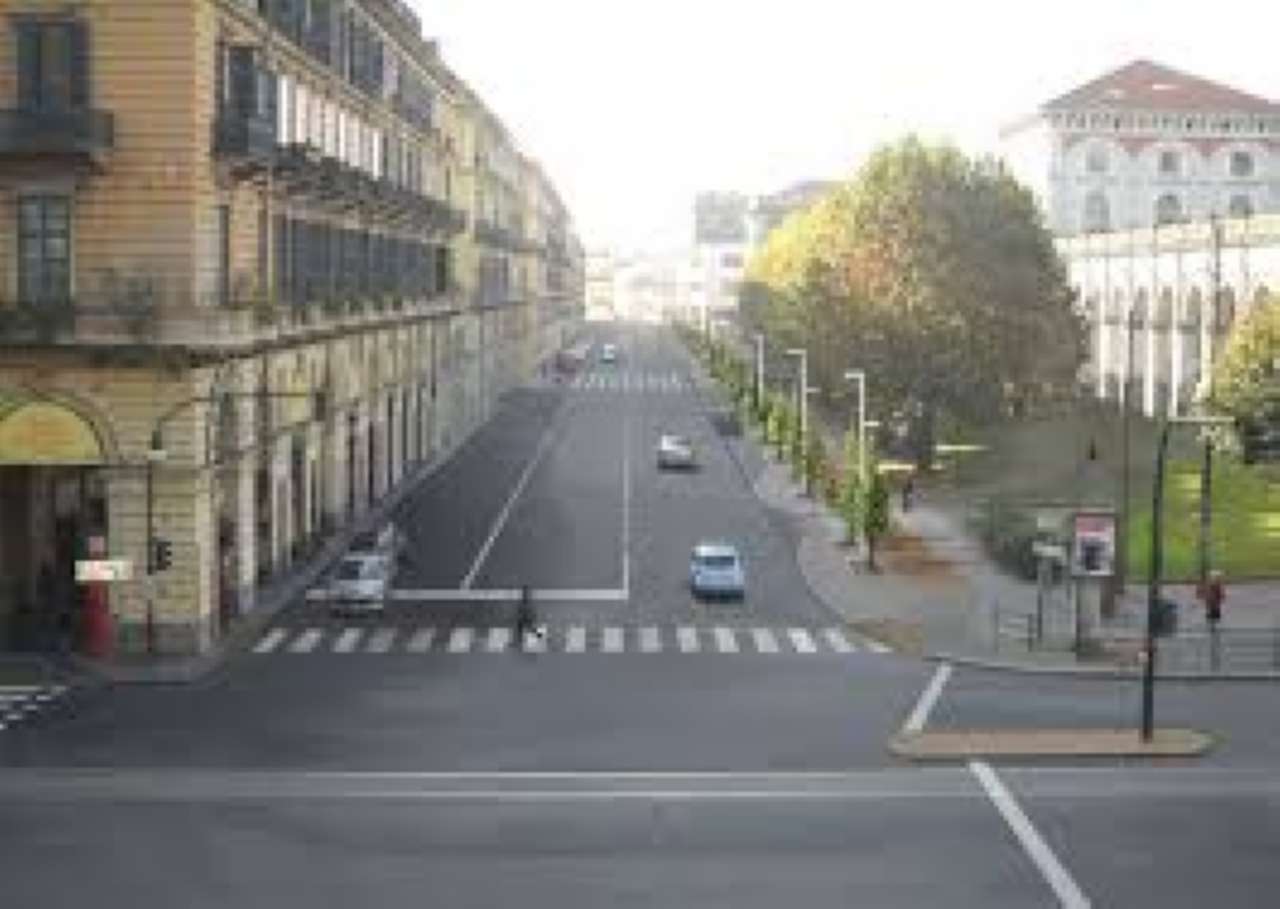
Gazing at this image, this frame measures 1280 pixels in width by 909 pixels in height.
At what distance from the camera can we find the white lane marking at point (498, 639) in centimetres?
5812

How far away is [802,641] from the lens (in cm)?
6000

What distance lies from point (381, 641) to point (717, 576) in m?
12.7

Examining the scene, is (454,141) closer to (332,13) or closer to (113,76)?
(332,13)

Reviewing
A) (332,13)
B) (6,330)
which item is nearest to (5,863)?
(6,330)

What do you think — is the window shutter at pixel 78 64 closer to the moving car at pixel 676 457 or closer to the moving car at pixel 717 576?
the moving car at pixel 717 576

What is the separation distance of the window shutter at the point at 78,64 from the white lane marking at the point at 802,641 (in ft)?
74.3

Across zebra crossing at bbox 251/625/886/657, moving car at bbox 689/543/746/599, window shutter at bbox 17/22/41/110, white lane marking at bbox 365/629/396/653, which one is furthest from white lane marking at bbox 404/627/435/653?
window shutter at bbox 17/22/41/110

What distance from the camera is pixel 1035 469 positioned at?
335ft

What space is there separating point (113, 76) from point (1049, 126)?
139745 mm

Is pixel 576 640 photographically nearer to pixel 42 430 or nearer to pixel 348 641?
pixel 348 641

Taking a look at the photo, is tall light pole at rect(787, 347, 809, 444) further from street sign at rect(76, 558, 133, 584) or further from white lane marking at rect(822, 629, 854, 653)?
street sign at rect(76, 558, 133, 584)

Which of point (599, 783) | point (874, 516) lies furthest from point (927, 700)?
point (874, 516)

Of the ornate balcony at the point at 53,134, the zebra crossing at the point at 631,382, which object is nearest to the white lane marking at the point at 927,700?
the ornate balcony at the point at 53,134

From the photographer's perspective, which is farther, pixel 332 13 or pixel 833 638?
pixel 332 13
